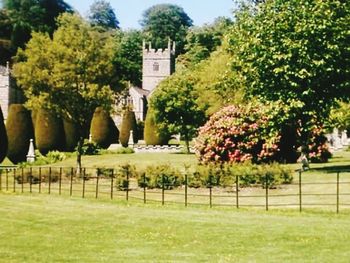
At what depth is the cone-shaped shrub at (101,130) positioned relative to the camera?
6669cm

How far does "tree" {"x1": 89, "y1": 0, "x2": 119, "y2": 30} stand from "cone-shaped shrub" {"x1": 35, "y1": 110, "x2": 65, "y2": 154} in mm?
85655

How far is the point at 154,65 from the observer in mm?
117188

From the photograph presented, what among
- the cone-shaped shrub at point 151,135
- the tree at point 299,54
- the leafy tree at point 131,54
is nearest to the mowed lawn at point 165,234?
the tree at point 299,54

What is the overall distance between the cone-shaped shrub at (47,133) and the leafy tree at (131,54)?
6011 centimetres

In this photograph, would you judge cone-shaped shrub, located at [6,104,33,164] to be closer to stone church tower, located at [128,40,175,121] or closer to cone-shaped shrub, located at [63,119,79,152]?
cone-shaped shrub, located at [63,119,79,152]

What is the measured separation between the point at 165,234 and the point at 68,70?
22.3 metres

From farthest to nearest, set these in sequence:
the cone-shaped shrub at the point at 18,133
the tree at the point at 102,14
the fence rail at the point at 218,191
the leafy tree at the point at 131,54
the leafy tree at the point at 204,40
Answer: the tree at the point at 102,14 < the leafy tree at the point at 131,54 < the leafy tree at the point at 204,40 < the cone-shaped shrub at the point at 18,133 < the fence rail at the point at 218,191

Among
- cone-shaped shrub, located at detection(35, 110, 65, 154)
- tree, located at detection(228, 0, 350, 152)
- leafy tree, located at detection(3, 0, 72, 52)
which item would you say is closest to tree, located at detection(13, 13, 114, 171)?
tree, located at detection(228, 0, 350, 152)

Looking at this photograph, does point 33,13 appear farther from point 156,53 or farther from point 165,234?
point 165,234

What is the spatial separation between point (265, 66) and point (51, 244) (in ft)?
62.1

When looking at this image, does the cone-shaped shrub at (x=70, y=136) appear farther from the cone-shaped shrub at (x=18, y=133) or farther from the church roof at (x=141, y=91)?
the church roof at (x=141, y=91)

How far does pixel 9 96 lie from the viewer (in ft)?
267

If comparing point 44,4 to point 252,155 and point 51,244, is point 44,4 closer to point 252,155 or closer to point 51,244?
point 252,155

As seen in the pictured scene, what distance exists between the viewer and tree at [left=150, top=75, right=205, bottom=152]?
199ft
